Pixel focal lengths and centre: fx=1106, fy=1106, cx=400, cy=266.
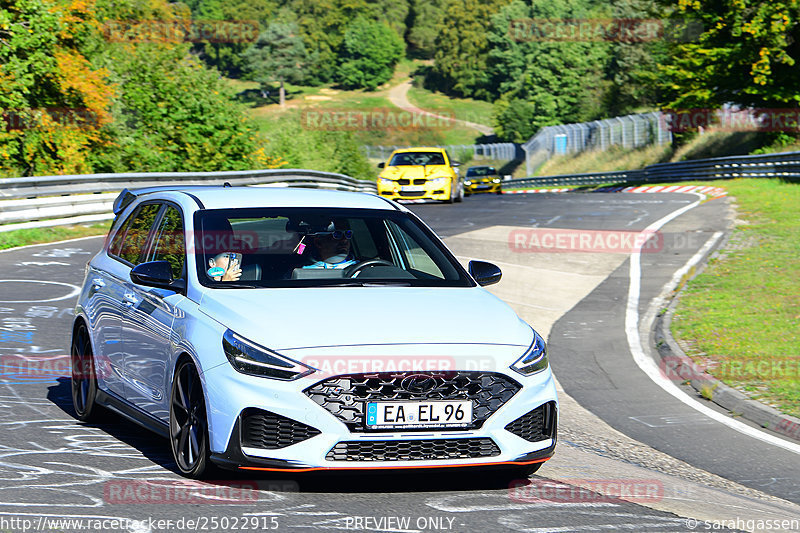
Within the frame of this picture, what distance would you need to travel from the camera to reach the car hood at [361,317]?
5727mm

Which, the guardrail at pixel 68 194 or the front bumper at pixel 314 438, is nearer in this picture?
the front bumper at pixel 314 438

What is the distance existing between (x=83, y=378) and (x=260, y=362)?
9.19 feet

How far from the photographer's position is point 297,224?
7219 millimetres

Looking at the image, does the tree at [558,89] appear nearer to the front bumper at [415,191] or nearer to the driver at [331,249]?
the front bumper at [415,191]

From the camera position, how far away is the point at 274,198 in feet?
24.2

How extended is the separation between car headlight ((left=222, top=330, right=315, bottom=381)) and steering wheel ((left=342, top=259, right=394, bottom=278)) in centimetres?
134

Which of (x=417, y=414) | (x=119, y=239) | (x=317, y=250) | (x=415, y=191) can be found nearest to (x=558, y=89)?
(x=415, y=191)

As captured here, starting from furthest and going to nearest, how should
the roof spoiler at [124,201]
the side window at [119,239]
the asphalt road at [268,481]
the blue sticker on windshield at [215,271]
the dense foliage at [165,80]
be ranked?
the dense foliage at [165,80] < the roof spoiler at [124,201] < the side window at [119,239] < the blue sticker on windshield at [215,271] < the asphalt road at [268,481]

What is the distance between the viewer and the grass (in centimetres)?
2003

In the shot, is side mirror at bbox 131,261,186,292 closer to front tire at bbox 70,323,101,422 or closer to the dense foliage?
front tire at bbox 70,323,101,422

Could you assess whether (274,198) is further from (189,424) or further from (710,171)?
(710,171)

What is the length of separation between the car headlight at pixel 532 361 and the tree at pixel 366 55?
16986 centimetres

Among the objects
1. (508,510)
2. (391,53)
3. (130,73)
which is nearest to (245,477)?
(508,510)

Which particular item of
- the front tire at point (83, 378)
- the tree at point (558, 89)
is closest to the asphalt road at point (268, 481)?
the front tire at point (83, 378)
